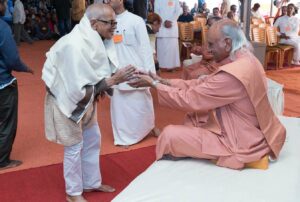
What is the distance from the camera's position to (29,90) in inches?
236

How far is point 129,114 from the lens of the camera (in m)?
3.77

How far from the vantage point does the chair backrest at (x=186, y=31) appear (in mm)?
8477

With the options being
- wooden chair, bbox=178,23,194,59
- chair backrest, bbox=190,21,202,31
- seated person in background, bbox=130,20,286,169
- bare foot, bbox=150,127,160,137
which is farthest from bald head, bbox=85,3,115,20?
chair backrest, bbox=190,21,202,31

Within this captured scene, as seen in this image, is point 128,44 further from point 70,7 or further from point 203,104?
point 70,7

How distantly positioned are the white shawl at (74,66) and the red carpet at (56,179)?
2.48ft

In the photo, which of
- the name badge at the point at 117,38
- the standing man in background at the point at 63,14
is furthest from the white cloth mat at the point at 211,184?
the standing man in background at the point at 63,14

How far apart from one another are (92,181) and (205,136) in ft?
3.20

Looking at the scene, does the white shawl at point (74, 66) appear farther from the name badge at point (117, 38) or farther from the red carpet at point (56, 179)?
the name badge at point (117, 38)

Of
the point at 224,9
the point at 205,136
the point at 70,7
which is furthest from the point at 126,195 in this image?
the point at 70,7

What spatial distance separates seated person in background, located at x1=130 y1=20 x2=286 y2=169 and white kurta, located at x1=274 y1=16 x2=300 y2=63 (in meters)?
6.82

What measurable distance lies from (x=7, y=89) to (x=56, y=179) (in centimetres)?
81

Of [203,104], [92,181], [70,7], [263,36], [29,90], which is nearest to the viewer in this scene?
[203,104]

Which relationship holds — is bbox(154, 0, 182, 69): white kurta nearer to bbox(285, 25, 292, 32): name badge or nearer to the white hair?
bbox(285, 25, 292, 32): name badge

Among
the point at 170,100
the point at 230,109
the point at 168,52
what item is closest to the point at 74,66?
the point at 170,100
